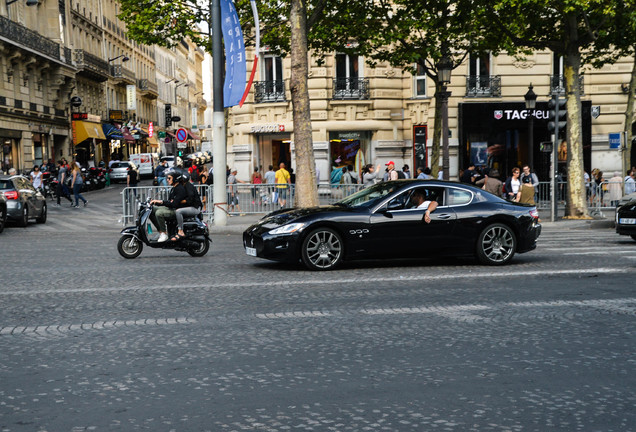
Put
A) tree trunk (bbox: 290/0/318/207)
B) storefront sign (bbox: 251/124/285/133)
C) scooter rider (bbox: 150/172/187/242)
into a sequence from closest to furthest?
scooter rider (bbox: 150/172/187/242) → tree trunk (bbox: 290/0/318/207) → storefront sign (bbox: 251/124/285/133)

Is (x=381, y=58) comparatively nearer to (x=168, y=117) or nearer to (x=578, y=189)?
(x=578, y=189)

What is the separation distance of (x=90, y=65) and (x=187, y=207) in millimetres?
49523

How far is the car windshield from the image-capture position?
12406 mm

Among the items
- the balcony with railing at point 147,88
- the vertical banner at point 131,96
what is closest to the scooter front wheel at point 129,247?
the vertical banner at point 131,96

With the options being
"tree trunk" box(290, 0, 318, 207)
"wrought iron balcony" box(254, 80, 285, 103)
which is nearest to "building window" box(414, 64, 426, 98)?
"wrought iron balcony" box(254, 80, 285, 103)

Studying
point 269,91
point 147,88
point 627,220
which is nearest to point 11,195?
point 627,220

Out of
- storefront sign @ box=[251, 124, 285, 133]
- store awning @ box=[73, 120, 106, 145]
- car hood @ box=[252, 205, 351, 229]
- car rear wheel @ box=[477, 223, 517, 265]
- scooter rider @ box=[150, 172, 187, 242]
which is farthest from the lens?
store awning @ box=[73, 120, 106, 145]

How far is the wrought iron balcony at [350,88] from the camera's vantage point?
1416 inches

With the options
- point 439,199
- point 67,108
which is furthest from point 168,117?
point 439,199

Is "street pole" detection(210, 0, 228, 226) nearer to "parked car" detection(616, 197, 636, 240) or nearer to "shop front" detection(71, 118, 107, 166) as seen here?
"parked car" detection(616, 197, 636, 240)

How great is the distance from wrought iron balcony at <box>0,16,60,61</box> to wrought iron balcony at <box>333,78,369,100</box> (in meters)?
18.6

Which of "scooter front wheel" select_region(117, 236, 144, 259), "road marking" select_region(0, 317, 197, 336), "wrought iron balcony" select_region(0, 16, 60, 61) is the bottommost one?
"road marking" select_region(0, 317, 197, 336)

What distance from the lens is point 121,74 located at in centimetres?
7156

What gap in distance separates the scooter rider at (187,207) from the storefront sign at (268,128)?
70.3 feet
